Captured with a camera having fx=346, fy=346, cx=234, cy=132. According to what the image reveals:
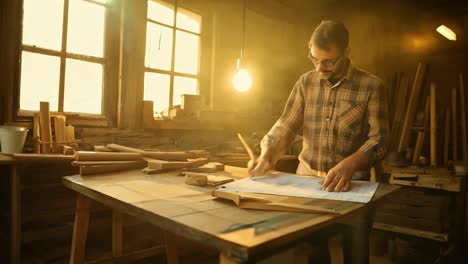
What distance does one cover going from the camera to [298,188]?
5.51ft

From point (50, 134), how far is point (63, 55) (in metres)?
0.88

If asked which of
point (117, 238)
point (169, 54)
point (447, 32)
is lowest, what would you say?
point (117, 238)

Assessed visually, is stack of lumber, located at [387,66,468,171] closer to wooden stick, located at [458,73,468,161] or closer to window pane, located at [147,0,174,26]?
wooden stick, located at [458,73,468,161]

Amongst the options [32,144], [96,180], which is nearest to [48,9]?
[32,144]

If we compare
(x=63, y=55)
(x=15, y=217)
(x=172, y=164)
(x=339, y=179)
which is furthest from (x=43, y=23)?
(x=339, y=179)

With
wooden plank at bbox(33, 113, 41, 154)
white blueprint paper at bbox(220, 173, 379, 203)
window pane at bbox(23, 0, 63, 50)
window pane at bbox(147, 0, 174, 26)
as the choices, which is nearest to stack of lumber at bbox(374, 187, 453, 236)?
white blueprint paper at bbox(220, 173, 379, 203)

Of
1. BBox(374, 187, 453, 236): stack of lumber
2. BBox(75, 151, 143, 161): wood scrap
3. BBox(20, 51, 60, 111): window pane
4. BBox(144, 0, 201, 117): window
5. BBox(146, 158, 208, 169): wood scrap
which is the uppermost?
BBox(144, 0, 201, 117): window

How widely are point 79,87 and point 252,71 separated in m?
2.64

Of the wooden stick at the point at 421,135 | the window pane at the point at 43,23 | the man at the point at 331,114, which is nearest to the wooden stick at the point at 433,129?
the wooden stick at the point at 421,135

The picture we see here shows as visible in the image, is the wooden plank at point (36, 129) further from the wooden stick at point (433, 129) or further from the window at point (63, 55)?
the wooden stick at point (433, 129)

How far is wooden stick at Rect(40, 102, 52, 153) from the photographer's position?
2773 millimetres

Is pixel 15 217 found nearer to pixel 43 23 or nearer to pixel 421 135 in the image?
pixel 43 23

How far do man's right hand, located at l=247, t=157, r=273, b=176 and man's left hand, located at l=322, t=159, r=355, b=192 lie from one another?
47 centimetres

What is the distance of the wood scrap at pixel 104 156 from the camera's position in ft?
6.50
